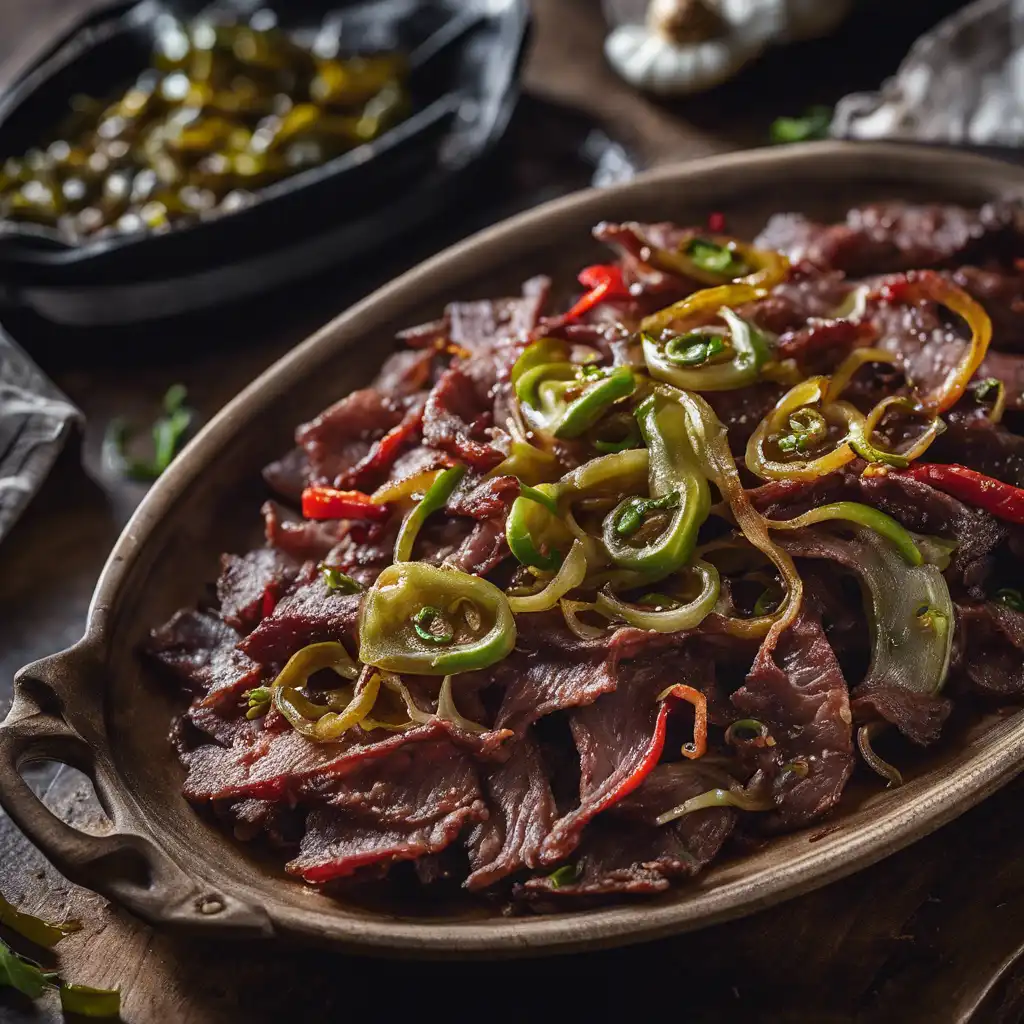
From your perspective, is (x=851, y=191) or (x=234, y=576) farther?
(x=851, y=191)

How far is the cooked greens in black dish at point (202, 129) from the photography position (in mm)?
5070

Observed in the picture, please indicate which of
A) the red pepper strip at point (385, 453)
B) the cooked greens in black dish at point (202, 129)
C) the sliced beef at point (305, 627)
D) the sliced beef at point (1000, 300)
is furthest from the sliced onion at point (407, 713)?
the cooked greens in black dish at point (202, 129)

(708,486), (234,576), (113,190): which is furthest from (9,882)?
(113,190)

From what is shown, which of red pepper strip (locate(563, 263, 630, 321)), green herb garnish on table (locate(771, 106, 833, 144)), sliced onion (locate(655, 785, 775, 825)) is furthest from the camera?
green herb garnish on table (locate(771, 106, 833, 144))

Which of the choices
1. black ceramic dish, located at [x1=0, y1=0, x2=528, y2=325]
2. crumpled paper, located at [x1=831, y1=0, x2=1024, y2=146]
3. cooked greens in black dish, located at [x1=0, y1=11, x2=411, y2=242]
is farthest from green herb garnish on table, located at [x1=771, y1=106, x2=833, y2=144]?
cooked greens in black dish, located at [x1=0, y1=11, x2=411, y2=242]

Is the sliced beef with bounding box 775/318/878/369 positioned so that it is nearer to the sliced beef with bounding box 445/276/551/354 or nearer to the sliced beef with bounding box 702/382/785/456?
the sliced beef with bounding box 702/382/785/456

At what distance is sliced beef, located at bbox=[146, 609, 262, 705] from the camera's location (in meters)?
2.94

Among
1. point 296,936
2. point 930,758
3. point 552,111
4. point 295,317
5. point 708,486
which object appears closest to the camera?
point 296,936

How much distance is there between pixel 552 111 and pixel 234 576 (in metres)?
3.38

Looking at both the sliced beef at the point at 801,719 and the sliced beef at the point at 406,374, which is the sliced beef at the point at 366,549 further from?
the sliced beef at the point at 801,719

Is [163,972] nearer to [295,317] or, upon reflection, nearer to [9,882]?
[9,882]

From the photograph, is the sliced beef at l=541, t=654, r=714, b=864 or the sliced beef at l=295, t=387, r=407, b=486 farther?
the sliced beef at l=295, t=387, r=407, b=486

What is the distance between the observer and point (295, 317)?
16.1 feet

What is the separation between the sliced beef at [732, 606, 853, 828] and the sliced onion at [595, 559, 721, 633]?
0.55 ft
